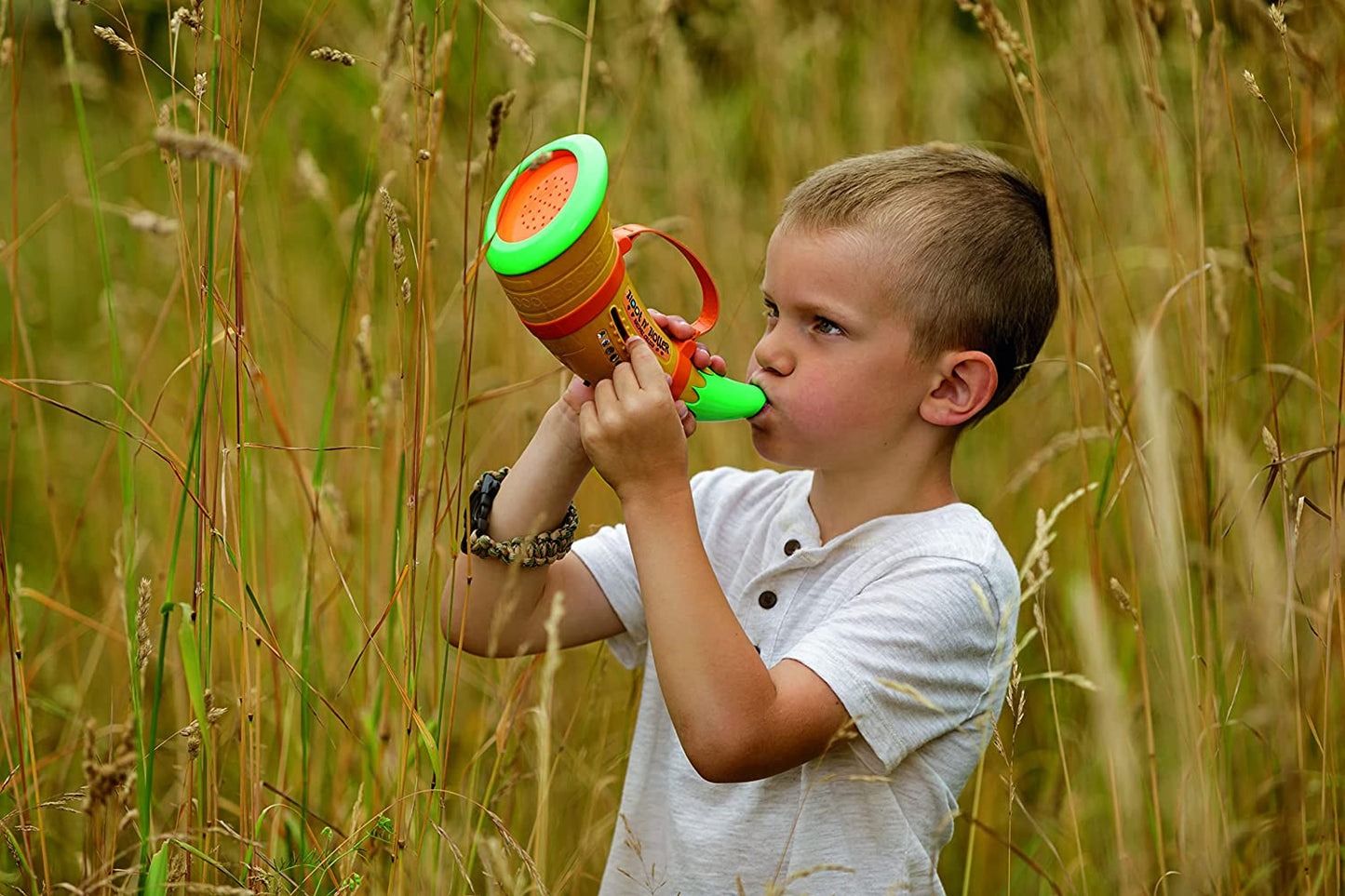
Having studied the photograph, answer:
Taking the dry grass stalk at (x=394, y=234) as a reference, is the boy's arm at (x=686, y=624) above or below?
below

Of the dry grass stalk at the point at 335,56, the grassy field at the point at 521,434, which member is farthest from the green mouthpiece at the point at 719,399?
the dry grass stalk at the point at 335,56

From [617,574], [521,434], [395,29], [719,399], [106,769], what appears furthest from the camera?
[521,434]

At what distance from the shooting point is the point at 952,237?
4.56 feet

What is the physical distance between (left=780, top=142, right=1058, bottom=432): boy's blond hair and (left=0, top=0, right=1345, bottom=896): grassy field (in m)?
0.07

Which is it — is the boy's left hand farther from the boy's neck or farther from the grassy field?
the boy's neck

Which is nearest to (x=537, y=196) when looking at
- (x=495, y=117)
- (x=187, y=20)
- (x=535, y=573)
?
(x=495, y=117)

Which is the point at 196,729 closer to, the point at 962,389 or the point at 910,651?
the point at 910,651

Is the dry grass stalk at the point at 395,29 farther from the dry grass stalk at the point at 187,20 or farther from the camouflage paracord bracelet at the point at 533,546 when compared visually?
the camouflage paracord bracelet at the point at 533,546

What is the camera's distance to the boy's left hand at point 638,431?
1187mm

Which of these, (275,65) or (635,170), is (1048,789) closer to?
(635,170)

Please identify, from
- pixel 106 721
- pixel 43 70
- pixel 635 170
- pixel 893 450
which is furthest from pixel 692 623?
pixel 43 70

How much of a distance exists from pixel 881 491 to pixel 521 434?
0.95m

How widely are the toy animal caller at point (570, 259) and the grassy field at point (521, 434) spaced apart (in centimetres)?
6

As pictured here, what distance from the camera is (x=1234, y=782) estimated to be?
1.78m
